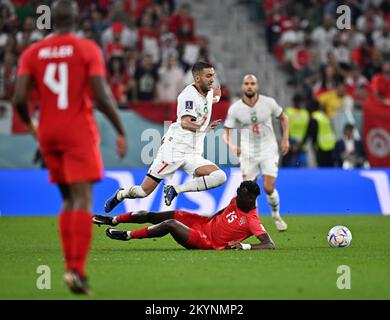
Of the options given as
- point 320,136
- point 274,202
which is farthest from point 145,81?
point 274,202

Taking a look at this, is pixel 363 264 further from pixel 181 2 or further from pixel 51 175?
pixel 181 2

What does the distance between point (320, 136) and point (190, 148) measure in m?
8.23

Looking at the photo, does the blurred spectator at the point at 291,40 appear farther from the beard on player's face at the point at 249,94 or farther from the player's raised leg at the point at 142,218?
the player's raised leg at the point at 142,218

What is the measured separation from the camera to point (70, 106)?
8195 mm

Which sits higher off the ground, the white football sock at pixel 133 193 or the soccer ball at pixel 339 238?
the white football sock at pixel 133 193

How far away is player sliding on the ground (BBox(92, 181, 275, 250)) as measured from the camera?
1163 cm

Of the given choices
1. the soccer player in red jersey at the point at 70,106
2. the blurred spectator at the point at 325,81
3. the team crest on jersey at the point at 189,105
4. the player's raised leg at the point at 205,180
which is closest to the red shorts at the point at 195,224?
Result: the player's raised leg at the point at 205,180

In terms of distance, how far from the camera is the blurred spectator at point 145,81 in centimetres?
2191

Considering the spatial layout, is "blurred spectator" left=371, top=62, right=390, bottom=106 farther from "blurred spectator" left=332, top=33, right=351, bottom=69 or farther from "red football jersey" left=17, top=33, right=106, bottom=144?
"red football jersey" left=17, top=33, right=106, bottom=144

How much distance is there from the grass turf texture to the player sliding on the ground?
15 cm

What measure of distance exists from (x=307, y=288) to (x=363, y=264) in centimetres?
213

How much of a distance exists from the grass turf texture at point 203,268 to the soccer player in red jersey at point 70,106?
34.9 inches

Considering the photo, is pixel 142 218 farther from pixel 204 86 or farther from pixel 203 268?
pixel 203 268

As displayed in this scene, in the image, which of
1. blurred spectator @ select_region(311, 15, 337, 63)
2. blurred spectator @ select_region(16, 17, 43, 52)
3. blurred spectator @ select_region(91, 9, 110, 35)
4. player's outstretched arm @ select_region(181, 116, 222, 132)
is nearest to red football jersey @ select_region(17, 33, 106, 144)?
player's outstretched arm @ select_region(181, 116, 222, 132)
